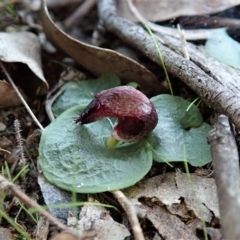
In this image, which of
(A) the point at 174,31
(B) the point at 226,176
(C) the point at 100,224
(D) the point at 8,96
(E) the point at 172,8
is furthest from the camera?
(E) the point at 172,8

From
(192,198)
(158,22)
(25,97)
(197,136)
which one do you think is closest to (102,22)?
(158,22)

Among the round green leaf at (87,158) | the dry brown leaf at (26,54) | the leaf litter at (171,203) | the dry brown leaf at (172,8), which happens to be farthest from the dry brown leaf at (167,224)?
the dry brown leaf at (172,8)

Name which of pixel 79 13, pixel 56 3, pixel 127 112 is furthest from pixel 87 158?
pixel 56 3

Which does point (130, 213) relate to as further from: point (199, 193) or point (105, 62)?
point (105, 62)

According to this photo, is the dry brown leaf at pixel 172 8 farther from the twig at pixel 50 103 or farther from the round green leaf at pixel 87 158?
the round green leaf at pixel 87 158

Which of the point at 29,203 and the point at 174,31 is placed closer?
the point at 29,203

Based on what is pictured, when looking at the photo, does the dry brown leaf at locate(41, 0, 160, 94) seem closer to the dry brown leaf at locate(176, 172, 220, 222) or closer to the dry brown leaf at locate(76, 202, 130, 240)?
the dry brown leaf at locate(176, 172, 220, 222)

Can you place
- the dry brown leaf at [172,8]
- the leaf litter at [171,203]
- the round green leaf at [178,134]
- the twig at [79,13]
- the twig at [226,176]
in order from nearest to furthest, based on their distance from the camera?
1. the twig at [226,176]
2. the leaf litter at [171,203]
3. the round green leaf at [178,134]
4. the dry brown leaf at [172,8]
5. the twig at [79,13]
